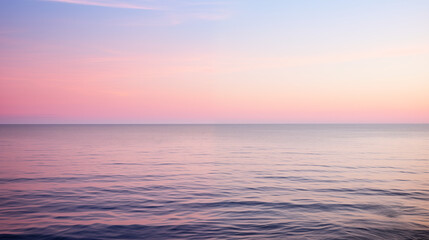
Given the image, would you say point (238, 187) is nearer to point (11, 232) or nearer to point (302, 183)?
point (302, 183)

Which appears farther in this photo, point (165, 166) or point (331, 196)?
point (165, 166)

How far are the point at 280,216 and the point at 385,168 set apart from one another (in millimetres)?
25044

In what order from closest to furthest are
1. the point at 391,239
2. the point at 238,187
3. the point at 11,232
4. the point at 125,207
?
1. the point at 391,239
2. the point at 11,232
3. the point at 125,207
4. the point at 238,187

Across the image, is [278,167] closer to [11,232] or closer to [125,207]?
[125,207]

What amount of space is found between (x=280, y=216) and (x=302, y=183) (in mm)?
10761

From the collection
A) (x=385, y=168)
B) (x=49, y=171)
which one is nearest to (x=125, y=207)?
(x=49, y=171)

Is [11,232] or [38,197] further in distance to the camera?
[38,197]

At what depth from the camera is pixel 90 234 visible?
14398mm

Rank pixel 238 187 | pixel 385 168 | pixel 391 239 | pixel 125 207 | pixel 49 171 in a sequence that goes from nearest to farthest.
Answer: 1. pixel 391 239
2. pixel 125 207
3. pixel 238 187
4. pixel 49 171
5. pixel 385 168

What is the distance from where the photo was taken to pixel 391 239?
1364cm

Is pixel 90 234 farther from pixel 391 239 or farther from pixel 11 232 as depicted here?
pixel 391 239

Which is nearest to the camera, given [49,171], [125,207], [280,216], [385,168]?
[280,216]

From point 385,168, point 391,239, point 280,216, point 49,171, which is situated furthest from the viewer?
point 385,168

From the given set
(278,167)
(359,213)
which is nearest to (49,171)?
(278,167)
